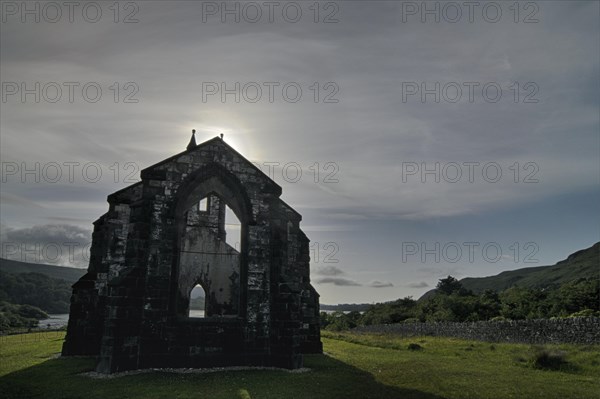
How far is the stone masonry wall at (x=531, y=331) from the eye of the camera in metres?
17.5

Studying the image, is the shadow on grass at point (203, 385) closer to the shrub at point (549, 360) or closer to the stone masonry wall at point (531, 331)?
the shrub at point (549, 360)

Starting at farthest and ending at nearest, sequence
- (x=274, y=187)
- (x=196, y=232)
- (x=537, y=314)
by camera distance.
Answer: (x=537, y=314), (x=196, y=232), (x=274, y=187)

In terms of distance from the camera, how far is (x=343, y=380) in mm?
12227

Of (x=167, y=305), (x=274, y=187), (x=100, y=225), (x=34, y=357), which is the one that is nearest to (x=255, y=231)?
(x=274, y=187)

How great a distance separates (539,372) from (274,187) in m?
11.2

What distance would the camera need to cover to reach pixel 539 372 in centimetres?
1367

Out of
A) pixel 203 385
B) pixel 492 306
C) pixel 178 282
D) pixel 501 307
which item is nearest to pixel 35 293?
pixel 492 306

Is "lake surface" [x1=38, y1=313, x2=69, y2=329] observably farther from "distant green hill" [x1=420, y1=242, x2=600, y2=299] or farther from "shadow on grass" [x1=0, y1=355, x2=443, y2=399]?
"distant green hill" [x1=420, y1=242, x2=600, y2=299]

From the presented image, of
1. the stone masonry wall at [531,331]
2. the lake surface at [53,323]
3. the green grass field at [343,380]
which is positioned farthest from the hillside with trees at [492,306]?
the lake surface at [53,323]

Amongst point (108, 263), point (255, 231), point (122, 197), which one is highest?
point (122, 197)

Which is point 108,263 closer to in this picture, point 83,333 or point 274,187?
point 83,333

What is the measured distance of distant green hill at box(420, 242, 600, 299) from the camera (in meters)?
77.1

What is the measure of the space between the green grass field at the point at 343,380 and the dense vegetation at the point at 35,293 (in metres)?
94.7

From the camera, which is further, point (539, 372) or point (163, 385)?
point (539, 372)
